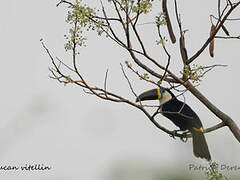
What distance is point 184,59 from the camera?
51.4 inches

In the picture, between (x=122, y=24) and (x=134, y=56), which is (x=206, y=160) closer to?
(x=134, y=56)

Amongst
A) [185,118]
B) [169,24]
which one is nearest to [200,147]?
[185,118]

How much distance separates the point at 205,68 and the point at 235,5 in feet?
0.88

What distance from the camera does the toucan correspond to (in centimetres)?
150

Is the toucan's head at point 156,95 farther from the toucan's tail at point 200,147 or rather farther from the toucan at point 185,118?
the toucan's tail at point 200,147

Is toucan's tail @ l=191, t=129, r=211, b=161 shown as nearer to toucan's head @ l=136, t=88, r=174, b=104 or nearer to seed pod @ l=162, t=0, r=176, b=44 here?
toucan's head @ l=136, t=88, r=174, b=104

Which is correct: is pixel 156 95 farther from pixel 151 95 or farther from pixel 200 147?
pixel 200 147

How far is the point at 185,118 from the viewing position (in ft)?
5.26

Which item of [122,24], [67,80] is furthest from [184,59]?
[67,80]

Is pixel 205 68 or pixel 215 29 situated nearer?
pixel 205 68

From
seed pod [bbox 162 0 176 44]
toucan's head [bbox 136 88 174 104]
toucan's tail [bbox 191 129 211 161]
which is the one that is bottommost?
toucan's tail [bbox 191 129 211 161]

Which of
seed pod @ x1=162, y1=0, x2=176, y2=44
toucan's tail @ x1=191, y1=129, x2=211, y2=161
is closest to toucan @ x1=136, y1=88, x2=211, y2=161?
toucan's tail @ x1=191, y1=129, x2=211, y2=161

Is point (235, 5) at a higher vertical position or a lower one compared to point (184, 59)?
higher

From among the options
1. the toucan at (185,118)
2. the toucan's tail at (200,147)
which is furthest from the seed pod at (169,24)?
the toucan's tail at (200,147)
